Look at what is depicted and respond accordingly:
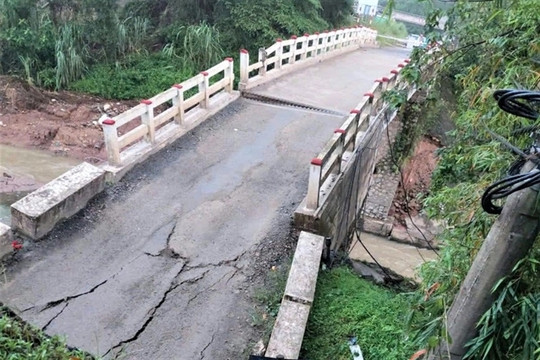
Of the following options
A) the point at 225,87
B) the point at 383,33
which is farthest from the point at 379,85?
the point at 383,33

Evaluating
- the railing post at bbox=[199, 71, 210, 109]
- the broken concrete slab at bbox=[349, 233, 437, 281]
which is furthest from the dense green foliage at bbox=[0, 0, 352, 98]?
the broken concrete slab at bbox=[349, 233, 437, 281]

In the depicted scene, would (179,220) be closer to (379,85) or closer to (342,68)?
(379,85)

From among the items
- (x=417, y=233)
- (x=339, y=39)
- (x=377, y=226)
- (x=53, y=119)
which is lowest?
(x=417, y=233)

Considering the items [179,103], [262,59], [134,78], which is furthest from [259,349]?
[134,78]

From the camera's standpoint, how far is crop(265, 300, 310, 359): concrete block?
4.20m

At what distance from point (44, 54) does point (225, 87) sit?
27.9ft

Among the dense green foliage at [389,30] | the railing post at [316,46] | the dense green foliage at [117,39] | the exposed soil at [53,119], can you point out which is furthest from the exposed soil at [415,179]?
the dense green foliage at [389,30]

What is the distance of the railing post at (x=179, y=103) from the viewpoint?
25.9ft

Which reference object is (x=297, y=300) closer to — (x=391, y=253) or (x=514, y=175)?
(x=514, y=175)

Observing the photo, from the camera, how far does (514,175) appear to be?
6.35 ft

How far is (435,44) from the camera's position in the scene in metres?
3.86

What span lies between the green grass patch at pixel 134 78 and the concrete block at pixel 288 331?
11.6 meters

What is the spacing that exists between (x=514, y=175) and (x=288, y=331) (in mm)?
2991

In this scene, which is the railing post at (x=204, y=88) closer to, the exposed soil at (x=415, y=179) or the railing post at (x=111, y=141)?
the railing post at (x=111, y=141)
